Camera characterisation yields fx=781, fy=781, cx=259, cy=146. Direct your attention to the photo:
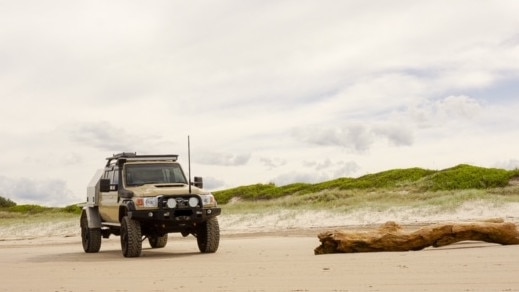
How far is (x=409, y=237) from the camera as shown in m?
15.9

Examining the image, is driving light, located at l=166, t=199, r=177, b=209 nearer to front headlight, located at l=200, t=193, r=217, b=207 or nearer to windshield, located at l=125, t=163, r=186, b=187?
front headlight, located at l=200, t=193, r=217, b=207

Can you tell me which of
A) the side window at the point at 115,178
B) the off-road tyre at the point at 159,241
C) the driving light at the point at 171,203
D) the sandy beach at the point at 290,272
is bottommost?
the sandy beach at the point at 290,272

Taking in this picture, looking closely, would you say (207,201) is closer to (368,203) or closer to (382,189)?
(368,203)

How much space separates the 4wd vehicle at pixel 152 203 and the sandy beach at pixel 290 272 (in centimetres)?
114

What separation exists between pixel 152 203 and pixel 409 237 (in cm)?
575

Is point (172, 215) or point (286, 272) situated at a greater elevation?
point (172, 215)

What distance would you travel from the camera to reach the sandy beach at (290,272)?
10023 mm

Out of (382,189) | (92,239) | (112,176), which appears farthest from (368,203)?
(112,176)

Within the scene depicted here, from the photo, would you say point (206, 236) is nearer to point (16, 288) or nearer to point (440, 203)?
point (16, 288)

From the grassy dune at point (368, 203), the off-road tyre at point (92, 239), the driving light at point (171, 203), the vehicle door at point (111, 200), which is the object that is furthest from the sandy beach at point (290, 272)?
the grassy dune at point (368, 203)

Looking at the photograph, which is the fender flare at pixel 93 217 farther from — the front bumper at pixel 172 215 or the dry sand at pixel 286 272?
the front bumper at pixel 172 215

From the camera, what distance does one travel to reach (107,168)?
67.8ft

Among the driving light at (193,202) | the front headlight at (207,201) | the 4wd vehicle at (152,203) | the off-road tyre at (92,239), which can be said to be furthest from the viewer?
the off-road tyre at (92,239)

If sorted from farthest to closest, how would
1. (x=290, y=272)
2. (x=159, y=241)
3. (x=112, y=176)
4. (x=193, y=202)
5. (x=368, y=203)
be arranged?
(x=368, y=203) → (x=159, y=241) → (x=112, y=176) → (x=193, y=202) → (x=290, y=272)
